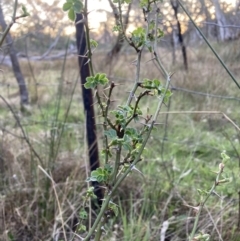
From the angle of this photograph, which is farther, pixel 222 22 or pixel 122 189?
pixel 222 22

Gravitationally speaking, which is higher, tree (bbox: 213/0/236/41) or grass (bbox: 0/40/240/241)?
tree (bbox: 213/0/236/41)

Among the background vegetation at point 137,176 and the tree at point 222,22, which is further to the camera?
the tree at point 222,22

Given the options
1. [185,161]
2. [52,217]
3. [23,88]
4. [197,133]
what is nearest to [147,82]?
[52,217]

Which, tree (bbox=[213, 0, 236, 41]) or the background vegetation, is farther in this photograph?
tree (bbox=[213, 0, 236, 41])

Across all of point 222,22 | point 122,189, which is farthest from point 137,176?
point 222,22

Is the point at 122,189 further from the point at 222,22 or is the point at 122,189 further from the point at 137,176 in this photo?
the point at 222,22

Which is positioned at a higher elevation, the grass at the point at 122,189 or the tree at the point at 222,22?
the tree at the point at 222,22

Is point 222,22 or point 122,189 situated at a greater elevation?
point 222,22

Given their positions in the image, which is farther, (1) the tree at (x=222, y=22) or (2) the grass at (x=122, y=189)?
(1) the tree at (x=222, y=22)

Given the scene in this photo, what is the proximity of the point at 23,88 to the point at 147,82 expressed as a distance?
4364mm

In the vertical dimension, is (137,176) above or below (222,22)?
below

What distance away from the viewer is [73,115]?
398cm

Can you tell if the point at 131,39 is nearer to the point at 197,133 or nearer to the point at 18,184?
the point at 18,184

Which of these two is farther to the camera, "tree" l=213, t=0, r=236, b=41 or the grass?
"tree" l=213, t=0, r=236, b=41
